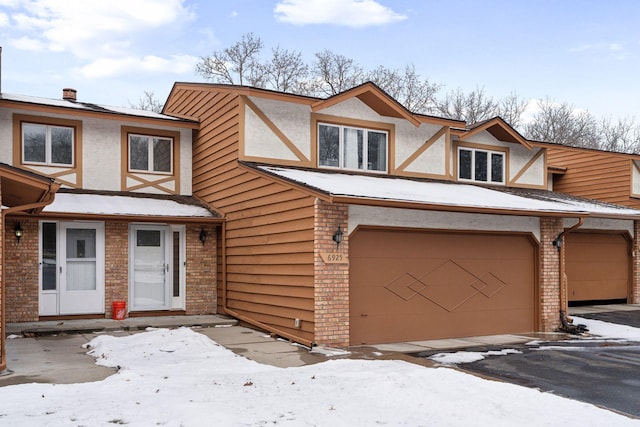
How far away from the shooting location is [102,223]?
43.3 ft

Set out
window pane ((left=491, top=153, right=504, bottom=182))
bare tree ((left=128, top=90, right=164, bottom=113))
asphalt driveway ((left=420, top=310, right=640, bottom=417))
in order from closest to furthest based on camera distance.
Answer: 1. asphalt driveway ((left=420, top=310, right=640, bottom=417))
2. window pane ((left=491, top=153, right=504, bottom=182))
3. bare tree ((left=128, top=90, right=164, bottom=113))

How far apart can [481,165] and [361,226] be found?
25.3ft

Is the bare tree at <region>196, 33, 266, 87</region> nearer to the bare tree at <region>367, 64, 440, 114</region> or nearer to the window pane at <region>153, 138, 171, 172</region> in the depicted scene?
the bare tree at <region>367, 64, 440, 114</region>

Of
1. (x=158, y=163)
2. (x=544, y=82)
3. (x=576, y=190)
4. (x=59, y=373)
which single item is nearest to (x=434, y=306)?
(x=59, y=373)

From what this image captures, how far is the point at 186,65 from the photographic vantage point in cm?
3428

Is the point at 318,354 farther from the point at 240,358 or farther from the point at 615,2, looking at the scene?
the point at 615,2

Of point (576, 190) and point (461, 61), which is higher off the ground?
point (461, 61)

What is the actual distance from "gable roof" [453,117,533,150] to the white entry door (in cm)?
982

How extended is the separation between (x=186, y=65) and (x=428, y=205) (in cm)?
2712

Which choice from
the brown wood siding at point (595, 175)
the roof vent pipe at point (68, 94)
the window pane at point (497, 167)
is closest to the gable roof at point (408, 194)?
the window pane at point (497, 167)

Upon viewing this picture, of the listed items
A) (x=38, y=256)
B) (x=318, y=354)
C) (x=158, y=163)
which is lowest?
(x=318, y=354)

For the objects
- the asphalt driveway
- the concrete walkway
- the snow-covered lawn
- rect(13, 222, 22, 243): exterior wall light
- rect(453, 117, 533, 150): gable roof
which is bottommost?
the asphalt driveway

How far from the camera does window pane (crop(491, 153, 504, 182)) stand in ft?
56.5

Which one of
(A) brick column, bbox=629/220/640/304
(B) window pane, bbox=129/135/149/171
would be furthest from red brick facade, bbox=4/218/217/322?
(A) brick column, bbox=629/220/640/304
